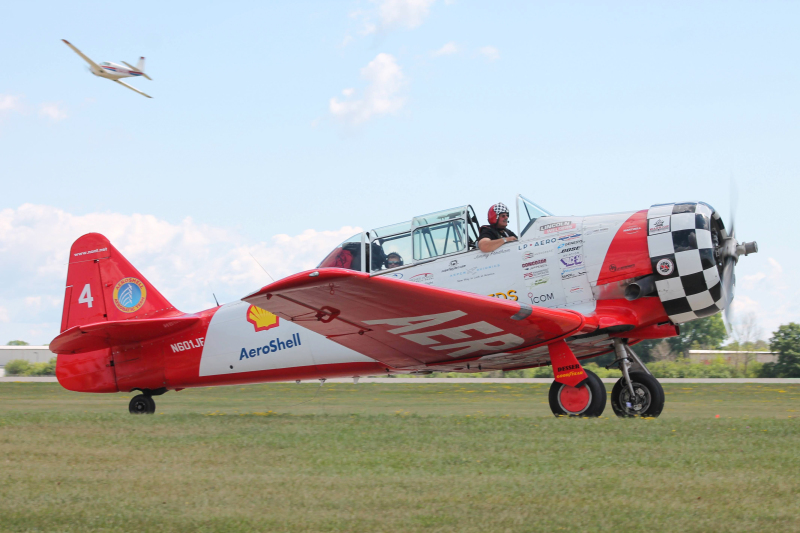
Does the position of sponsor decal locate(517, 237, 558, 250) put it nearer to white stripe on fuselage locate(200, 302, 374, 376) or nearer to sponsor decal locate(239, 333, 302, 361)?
white stripe on fuselage locate(200, 302, 374, 376)

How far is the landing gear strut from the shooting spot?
28.5ft

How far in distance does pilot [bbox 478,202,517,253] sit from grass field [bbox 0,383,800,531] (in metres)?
2.19

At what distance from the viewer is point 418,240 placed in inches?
364

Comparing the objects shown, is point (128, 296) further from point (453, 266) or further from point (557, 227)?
point (557, 227)

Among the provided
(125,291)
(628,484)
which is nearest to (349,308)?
(628,484)

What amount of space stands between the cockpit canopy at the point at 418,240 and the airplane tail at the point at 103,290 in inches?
157

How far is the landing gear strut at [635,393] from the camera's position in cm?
870

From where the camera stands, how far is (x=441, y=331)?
26.8 ft

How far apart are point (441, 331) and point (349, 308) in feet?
4.15

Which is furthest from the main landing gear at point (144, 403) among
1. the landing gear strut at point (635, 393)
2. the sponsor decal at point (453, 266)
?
the landing gear strut at point (635, 393)

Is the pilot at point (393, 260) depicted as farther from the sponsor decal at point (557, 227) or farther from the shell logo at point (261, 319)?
the shell logo at point (261, 319)

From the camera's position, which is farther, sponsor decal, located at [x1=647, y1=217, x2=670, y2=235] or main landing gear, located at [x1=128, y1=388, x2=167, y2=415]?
main landing gear, located at [x1=128, y1=388, x2=167, y2=415]


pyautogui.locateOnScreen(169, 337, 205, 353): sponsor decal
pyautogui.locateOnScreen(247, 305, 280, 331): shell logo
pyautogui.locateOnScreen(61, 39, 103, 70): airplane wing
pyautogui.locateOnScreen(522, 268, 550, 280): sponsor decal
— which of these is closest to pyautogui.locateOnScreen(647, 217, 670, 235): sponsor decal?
pyautogui.locateOnScreen(522, 268, 550, 280): sponsor decal

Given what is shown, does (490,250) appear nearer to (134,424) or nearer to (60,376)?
(134,424)
